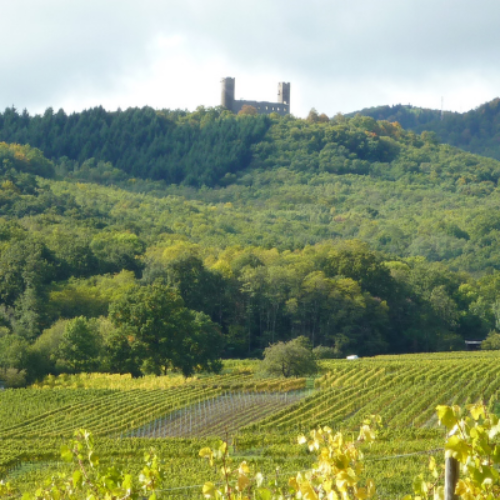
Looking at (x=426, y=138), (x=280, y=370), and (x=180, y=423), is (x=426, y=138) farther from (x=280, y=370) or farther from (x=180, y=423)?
(x=180, y=423)

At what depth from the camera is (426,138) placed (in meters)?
151

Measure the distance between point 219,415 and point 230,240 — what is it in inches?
2183

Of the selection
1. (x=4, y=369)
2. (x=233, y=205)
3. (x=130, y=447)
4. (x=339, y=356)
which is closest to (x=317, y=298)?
(x=339, y=356)

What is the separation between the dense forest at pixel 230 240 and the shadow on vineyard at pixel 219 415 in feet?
32.4

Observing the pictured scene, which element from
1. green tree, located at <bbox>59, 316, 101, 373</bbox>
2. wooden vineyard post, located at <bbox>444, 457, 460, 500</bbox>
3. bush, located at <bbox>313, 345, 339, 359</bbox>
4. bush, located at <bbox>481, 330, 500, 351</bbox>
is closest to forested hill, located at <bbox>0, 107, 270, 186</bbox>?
bush, located at <bbox>481, 330, 500, 351</bbox>

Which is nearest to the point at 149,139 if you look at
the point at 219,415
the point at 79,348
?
the point at 79,348

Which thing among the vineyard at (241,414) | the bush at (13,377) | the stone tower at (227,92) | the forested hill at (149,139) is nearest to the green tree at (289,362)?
the vineyard at (241,414)

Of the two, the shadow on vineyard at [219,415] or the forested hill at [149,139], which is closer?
the shadow on vineyard at [219,415]

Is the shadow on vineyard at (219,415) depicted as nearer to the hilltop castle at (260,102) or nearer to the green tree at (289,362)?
Result: the green tree at (289,362)

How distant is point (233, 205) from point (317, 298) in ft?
219

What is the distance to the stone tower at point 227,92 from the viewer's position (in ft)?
516

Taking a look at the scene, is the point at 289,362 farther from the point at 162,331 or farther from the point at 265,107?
the point at 265,107

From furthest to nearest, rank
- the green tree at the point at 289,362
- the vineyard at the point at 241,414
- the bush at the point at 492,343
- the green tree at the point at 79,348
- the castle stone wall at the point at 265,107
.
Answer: the castle stone wall at the point at 265,107, the bush at the point at 492,343, the green tree at the point at 79,348, the green tree at the point at 289,362, the vineyard at the point at 241,414

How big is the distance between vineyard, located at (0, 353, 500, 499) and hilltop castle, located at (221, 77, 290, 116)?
379 ft
